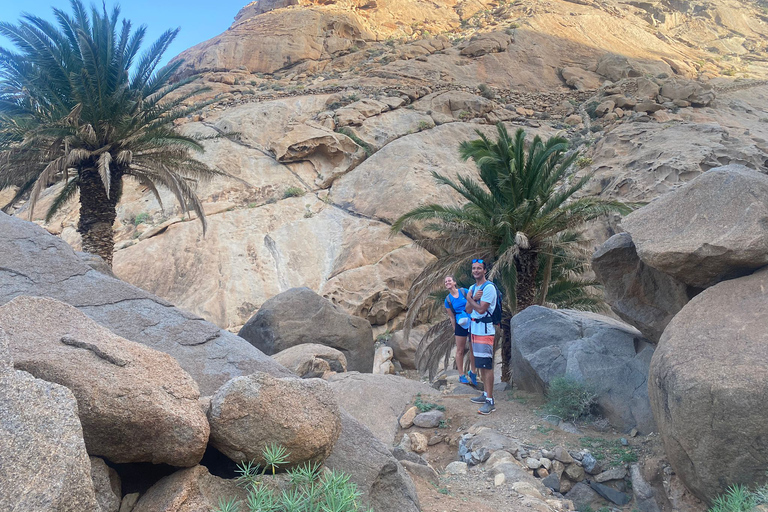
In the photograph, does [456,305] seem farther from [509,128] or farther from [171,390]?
[509,128]

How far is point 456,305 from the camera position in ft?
28.1

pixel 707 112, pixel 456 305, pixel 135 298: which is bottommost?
pixel 456 305

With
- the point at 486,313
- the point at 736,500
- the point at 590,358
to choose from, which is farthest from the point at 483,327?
the point at 736,500

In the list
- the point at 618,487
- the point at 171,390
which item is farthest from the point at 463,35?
the point at 171,390

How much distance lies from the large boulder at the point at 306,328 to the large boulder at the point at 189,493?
9022mm

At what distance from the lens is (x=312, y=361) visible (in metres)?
9.22

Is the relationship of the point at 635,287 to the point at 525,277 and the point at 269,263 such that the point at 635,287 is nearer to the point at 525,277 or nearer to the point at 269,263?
the point at 525,277

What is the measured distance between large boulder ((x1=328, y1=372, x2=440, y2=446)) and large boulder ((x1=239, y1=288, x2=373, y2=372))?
10.5ft

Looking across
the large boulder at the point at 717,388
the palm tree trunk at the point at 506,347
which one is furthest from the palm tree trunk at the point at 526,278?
the large boulder at the point at 717,388

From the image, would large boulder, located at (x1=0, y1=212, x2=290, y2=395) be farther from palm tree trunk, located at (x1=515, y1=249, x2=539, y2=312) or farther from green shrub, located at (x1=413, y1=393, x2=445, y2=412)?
palm tree trunk, located at (x1=515, y1=249, x2=539, y2=312)

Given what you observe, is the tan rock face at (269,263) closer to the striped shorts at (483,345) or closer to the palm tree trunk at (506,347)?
the palm tree trunk at (506,347)

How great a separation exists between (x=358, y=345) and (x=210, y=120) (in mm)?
15945

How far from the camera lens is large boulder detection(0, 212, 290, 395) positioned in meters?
4.32

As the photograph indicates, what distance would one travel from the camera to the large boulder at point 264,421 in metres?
2.73
